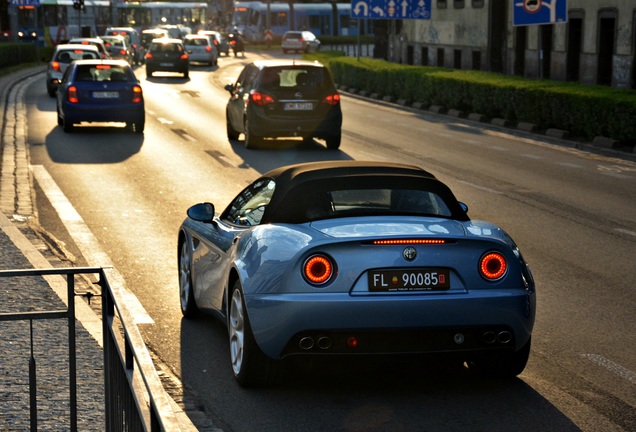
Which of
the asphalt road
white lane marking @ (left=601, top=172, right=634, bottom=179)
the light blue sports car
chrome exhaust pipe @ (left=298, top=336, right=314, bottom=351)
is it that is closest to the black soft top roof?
the light blue sports car

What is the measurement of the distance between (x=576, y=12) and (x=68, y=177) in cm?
2568

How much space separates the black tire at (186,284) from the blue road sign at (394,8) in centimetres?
3963

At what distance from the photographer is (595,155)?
25172 mm

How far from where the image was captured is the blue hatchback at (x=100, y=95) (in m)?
28.2

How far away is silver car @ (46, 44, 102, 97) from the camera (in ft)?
135

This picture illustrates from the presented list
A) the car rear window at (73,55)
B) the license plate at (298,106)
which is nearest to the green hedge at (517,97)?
the license plate at (298,106)

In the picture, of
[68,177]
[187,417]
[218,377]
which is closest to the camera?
[187,417]

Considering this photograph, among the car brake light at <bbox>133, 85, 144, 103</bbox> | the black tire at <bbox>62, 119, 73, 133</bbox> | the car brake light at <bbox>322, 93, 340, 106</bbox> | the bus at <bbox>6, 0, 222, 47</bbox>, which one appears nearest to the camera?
the car brake light at <bbox>322, 93, 340, 106</bbox>

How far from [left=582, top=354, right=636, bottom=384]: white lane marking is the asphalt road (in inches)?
0.5

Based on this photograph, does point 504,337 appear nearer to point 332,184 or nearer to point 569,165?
point 332,184

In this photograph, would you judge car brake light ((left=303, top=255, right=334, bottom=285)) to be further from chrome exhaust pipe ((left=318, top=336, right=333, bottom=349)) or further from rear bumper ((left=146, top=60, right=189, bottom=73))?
rear bumper ((left=146, top=60, right=189, bottom=73))

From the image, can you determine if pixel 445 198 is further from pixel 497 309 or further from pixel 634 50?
pixel 634 50

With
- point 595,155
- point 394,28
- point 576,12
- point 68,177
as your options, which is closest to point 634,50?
point 576,12

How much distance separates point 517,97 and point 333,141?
742 centimetres
